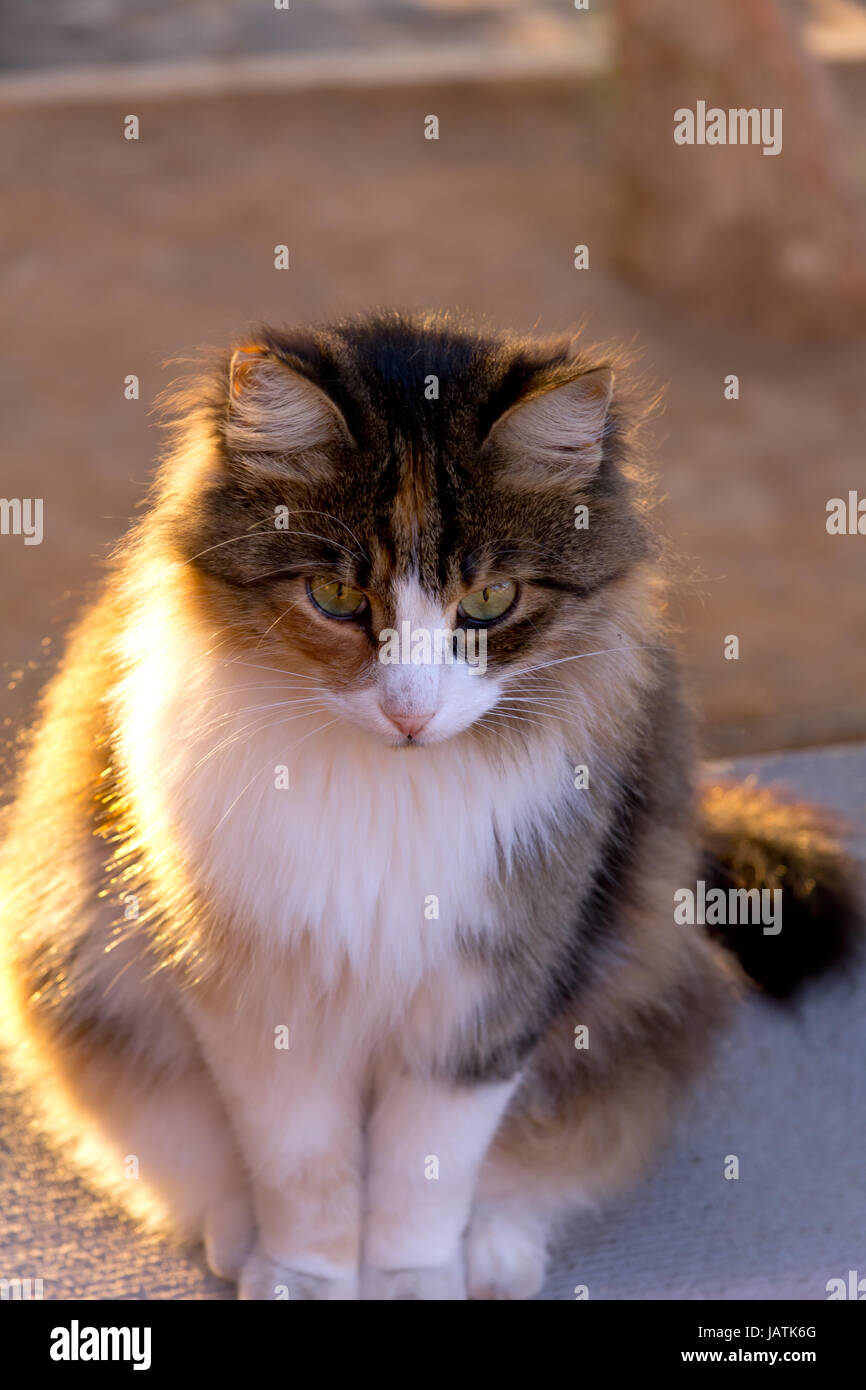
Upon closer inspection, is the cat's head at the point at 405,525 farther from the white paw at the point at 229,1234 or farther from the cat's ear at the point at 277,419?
the white paw at the point at 229,1234

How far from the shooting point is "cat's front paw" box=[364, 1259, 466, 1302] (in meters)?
1.88

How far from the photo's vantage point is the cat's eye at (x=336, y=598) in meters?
1.49

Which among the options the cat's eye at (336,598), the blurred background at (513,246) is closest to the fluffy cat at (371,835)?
the cat's eye at (336,598)

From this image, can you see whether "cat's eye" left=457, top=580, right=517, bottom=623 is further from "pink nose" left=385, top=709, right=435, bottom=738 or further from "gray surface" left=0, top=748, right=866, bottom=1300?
"gray surface" left=0, top=748, right=866, bottom=1300

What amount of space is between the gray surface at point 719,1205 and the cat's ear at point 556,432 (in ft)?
3.57

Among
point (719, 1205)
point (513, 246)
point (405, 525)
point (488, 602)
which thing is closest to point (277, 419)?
point (405, 525)

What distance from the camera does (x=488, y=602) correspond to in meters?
1.52

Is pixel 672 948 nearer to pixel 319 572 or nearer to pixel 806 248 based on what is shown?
pixel 319 572

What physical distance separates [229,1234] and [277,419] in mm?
1196

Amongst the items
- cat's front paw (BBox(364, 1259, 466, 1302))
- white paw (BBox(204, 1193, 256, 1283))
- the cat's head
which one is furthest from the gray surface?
the cat's head

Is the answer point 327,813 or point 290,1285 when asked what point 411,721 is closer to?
point 327,813

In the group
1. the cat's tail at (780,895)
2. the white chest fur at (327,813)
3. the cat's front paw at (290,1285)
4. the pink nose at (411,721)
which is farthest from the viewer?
the cat's tail at (780,895)

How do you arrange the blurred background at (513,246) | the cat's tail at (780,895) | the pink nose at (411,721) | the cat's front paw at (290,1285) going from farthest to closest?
the blurred background at (513,246) → the cat's tail at (780,895) → the cat's front paw at (290,1285) → the pink nose at (411,721)

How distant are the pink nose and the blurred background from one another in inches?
83.6
